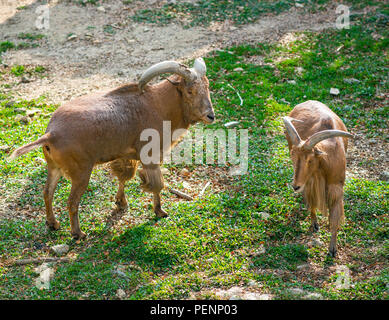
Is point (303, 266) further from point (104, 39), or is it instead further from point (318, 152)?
point (104, 39)

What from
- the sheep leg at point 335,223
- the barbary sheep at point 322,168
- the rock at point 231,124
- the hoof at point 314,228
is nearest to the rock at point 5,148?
the rock at point 231,124

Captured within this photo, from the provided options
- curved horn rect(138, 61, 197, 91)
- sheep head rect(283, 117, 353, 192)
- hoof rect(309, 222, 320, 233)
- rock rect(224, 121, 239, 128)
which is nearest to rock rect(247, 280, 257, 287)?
sheep head rect(283, 117, 353, 192)

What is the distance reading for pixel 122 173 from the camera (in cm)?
799

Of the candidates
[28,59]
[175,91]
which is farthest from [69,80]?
[175,91]

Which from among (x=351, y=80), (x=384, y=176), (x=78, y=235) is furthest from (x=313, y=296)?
(x=351, y=80)

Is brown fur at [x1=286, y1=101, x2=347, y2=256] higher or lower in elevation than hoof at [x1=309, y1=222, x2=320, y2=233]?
higher

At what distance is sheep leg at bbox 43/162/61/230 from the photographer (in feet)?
23.4

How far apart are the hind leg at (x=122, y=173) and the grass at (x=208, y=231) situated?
0.20 m

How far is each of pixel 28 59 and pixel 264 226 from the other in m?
8.63

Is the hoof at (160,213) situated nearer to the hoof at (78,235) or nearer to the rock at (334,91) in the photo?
the hoof at (78,235)

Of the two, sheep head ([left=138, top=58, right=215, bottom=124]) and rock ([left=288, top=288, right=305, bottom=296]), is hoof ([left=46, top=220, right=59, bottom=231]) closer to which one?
sheep head ([left=138, top=58, right=215, bottom=124])

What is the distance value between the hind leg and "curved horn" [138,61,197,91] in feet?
4.15

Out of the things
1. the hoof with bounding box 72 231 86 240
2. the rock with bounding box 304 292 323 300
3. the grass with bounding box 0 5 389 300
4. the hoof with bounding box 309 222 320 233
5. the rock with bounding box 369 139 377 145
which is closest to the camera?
the rock with bounding box 304 292 323 300

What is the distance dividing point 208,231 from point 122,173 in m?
1.75
